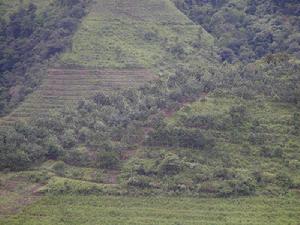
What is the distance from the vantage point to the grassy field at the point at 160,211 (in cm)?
3228

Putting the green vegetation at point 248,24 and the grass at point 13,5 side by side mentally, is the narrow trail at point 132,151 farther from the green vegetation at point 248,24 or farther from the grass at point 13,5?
the grass at point 13,5

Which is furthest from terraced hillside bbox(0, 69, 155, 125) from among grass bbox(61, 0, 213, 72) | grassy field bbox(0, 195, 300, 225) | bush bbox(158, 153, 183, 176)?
grassy field bbox(0, 195, 300, 225)

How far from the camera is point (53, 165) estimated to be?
38.6 metres

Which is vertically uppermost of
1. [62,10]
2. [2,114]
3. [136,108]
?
[62,10]

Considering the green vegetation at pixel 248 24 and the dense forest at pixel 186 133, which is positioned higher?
the green vegetation at pixel 248 24

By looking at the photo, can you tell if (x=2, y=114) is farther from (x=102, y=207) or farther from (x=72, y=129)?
(x=102, y=207)

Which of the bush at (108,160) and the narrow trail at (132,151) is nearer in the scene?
the narrow trail at (132,151)

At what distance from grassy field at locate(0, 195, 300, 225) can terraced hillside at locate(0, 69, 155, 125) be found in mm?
16959

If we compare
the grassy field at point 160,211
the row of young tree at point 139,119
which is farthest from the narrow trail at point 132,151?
the grassy field at point 160,211

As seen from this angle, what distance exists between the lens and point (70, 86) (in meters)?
52.7

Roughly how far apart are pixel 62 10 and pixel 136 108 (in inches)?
900

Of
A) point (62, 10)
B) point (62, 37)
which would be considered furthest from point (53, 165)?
point (62, 10)

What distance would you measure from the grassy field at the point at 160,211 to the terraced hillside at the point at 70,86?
55.6 ft

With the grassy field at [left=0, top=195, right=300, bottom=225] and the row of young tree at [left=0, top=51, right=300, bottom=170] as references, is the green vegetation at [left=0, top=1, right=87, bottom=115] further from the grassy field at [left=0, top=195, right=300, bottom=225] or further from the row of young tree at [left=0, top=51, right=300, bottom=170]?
the grassy field at [left=0, top=195, right=300, bottom=225]
